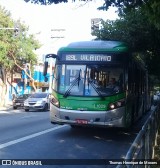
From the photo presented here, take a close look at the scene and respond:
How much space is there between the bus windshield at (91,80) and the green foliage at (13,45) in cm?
2695

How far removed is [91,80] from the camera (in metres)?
13.5

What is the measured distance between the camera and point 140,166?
596cm

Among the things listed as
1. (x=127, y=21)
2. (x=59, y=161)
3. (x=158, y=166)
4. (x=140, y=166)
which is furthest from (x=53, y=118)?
(x=127, y=21)

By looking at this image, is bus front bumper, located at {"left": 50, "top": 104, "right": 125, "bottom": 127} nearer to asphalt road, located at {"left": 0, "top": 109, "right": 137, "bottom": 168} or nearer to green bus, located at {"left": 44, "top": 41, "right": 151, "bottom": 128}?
green bus, located at {"left": 44, "top": 41, "right": 151, "bottom": 128}

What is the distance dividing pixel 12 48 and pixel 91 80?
1245 inches

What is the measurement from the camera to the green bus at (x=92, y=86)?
13195mm

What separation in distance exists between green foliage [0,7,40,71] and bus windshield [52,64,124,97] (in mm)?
26947

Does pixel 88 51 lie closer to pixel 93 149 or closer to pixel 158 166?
pixel 93 149

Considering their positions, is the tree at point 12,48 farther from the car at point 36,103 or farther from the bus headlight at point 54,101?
the bus headlight at point 54,101

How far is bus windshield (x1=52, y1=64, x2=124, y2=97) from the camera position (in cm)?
1340

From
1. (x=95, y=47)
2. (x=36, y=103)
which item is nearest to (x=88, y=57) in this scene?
(x=95, y=47)

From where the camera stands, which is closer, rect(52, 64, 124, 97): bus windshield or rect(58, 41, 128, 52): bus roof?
rect(52, 64, 124, 97): bus windshield

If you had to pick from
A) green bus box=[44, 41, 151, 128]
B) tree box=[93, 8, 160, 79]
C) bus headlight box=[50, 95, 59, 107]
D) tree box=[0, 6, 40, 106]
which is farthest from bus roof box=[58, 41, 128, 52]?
tree box=[0, 6, 40, 106]

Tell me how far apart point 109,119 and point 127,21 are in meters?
9.84
